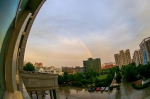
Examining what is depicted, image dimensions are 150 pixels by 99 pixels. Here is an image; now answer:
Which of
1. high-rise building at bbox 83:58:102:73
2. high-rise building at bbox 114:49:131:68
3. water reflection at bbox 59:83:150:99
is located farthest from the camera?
high-rise building at bbox 114:49:131:68

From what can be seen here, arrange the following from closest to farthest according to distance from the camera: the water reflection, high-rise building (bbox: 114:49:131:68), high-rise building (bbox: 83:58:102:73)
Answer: the water reflection → high-rise building (bbox: 83:58:102:73) → high-rise building (bbox: 114:49:131:68)

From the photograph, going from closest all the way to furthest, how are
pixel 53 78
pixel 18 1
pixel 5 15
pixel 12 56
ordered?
pixel 5 15 < pixel 18 1 < pixel 12 56 < pixel 53 78

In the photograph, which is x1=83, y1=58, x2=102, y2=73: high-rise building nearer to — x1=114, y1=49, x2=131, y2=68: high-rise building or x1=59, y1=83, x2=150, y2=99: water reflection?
x1=114, y1=49, x2=131, y2=68: high-rise building

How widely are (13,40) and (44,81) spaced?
23.1ft

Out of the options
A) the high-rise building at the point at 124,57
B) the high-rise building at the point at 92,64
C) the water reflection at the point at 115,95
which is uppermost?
the high-rise building at the point at 124,57

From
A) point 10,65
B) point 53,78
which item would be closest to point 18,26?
point 10,65

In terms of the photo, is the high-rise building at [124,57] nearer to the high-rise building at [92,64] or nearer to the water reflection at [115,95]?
the high-rise building at [92,64]

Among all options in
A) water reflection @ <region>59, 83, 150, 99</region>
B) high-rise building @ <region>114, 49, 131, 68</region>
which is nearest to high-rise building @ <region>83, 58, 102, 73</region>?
high-rise building @ <region>114, 49, 131, 68</region>

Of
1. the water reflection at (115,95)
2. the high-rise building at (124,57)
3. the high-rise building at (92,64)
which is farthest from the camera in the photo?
the high-rise building at (124,57)

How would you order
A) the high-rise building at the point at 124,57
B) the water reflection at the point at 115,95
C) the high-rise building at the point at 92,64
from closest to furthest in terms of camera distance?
the water reflection at the point at 115,95 → the high-rise building at the point at 92,64 → the high-rise building at the point at 124,57

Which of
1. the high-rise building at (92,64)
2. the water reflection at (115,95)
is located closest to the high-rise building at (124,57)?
the high-rise building at (92,64)

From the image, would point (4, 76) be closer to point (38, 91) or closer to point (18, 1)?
point (18, 1)

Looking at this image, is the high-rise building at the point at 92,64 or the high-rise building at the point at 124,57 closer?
the high-rise building at the point at 92,64

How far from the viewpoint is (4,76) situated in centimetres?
353
